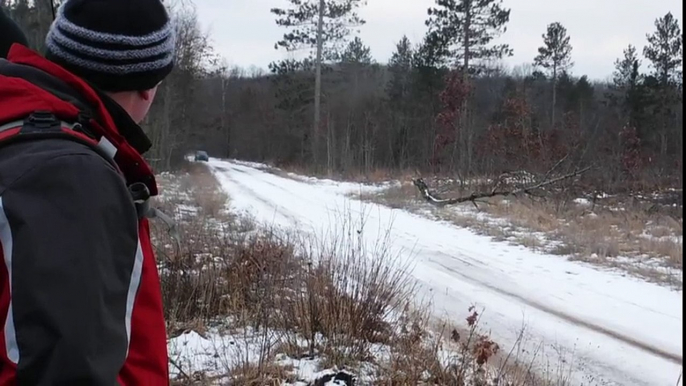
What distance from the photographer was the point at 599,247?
1034cm

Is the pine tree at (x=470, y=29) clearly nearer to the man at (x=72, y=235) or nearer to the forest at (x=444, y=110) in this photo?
the forest at (x=444, y=110)

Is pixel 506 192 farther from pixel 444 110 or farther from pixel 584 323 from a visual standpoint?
pixel 444 110

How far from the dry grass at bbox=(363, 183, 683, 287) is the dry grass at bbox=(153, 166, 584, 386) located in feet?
15.3

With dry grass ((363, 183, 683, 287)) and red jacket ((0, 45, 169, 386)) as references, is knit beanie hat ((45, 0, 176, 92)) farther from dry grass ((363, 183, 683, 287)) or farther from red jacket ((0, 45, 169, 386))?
dry grass ((363, 183, 683, 287))

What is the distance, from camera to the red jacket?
3.29 ft

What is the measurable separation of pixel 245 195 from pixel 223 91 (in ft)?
174

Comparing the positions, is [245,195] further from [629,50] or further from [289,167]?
[629,50]

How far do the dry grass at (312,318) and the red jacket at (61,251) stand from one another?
10.4ft

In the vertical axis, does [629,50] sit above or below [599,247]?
above

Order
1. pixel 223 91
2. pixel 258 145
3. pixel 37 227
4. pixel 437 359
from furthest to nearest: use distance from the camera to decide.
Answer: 1. pixel 223 91
2. pixel 258 145
3. pixel 437 359
4. pixel 37 227

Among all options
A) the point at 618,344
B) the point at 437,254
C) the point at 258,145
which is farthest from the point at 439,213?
the point at 258,145

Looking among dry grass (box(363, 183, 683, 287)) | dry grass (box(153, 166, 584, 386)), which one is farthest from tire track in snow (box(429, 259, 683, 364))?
dry grass (box(363, 183, 683, 287))

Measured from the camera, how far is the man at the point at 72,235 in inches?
39.6

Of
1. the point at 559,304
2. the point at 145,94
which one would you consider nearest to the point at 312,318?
the point at 559,304
